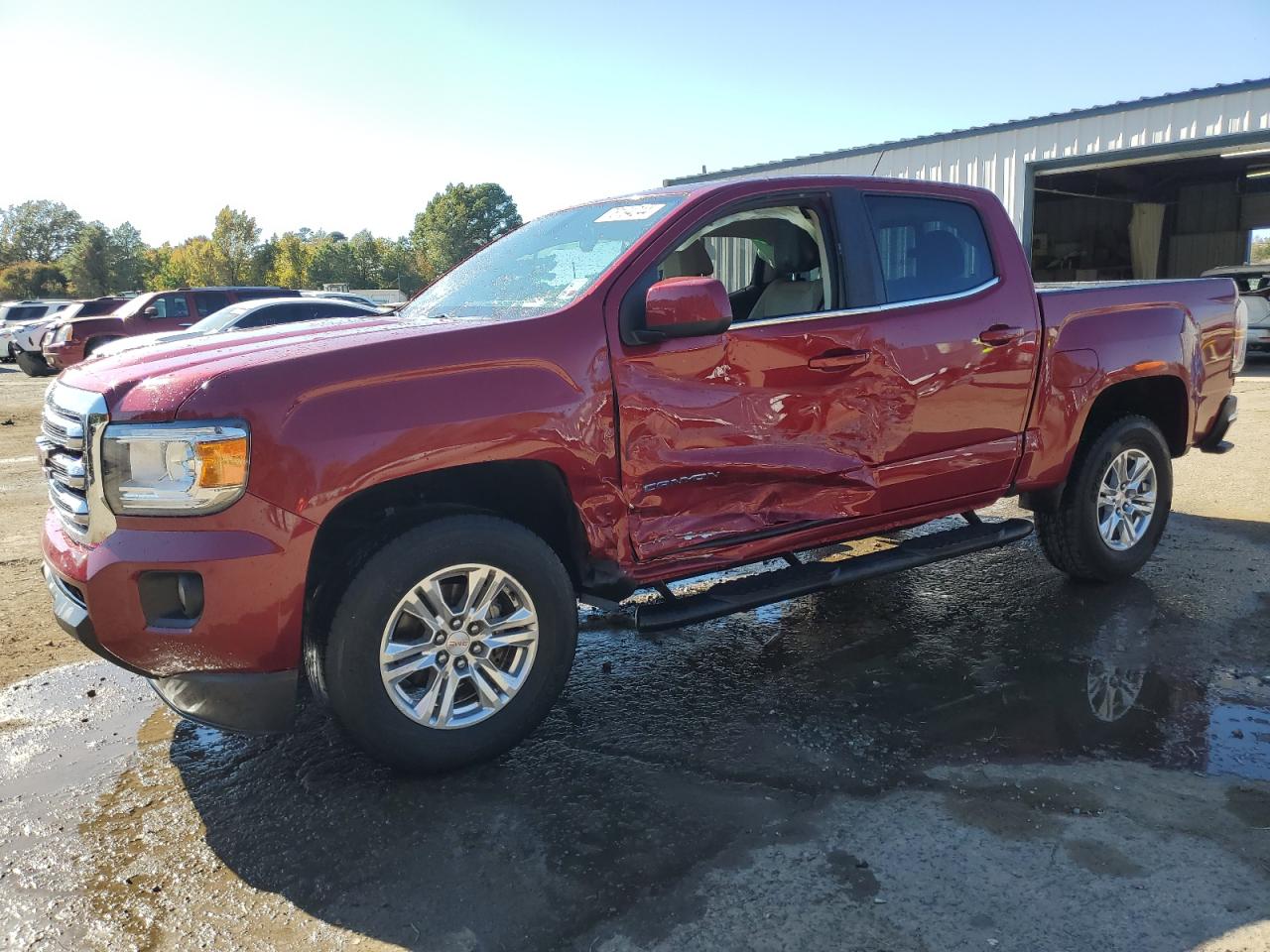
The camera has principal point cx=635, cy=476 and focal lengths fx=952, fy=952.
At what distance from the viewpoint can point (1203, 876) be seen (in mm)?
2615

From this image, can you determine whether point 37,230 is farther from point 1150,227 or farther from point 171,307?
point 1150,227

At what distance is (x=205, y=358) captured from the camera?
304 centimetres

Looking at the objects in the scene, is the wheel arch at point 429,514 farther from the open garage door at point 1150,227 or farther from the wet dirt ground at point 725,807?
the open garage door at point 1150,227

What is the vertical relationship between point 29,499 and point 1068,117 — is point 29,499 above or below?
below

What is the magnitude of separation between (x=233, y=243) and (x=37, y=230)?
25.5 metres

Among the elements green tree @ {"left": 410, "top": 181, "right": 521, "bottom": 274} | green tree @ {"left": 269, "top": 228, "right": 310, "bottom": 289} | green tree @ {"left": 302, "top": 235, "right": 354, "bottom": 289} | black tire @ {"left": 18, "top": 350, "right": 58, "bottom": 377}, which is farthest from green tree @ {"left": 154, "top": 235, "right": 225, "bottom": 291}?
black tire @ {"left": 18, "top": 350, "right": 58, "bottom": 377}

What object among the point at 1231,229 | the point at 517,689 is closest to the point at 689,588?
the point at 517,689

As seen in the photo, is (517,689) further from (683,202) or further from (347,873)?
(683,202)

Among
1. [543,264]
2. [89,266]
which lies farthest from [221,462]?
[89,266]

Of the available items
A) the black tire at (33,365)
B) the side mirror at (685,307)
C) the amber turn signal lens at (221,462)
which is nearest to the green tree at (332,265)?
the black tire at (33,365)

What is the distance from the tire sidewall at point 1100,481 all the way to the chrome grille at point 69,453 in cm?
439

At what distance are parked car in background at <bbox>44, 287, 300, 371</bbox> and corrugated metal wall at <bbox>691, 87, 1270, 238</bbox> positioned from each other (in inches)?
467

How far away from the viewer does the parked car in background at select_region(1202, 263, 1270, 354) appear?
16.4 metres

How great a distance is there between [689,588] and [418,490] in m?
2.31
